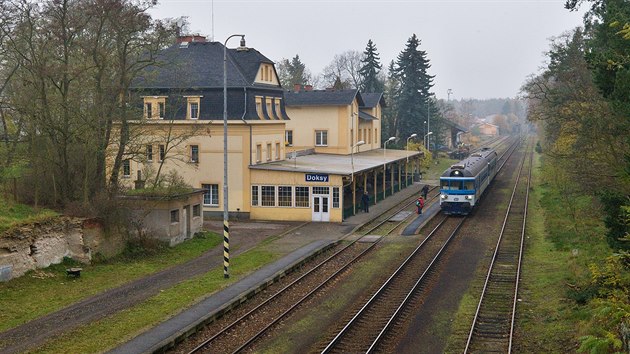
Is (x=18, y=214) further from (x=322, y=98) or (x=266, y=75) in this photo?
(x=322, y=98)

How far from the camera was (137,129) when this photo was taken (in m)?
31.8

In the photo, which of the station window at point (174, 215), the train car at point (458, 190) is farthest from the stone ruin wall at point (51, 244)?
the train car at point (458, 190)

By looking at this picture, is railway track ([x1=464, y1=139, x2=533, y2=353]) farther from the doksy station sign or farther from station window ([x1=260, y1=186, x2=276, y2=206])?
station window ([x1=260, y1=186, x2=276, y2=206])

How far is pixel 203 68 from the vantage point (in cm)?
4159

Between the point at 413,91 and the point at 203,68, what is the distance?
41.3m

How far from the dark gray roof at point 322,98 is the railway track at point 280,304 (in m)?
22.9

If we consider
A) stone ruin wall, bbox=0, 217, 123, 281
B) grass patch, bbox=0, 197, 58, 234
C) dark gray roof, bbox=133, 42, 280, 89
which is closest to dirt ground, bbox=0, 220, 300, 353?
stone ruin wall, bbox=0, 217, 123, 281

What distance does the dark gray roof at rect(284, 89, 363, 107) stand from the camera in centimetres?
5459

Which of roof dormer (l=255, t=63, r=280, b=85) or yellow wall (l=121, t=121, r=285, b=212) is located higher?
roof dormer (l=255, t=63, r=280, b=85)

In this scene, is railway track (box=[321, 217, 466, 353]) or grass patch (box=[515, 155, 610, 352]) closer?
railway track (box=[321, 217, 466, 353])

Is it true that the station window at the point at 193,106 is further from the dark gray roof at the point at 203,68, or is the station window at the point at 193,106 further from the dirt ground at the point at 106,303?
the dirt ground at the point at 106,303

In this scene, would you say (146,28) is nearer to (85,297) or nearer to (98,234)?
(98,234)

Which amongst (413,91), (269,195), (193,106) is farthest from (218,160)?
(413,91)

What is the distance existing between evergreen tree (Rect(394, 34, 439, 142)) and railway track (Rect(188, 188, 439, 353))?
47.6m
